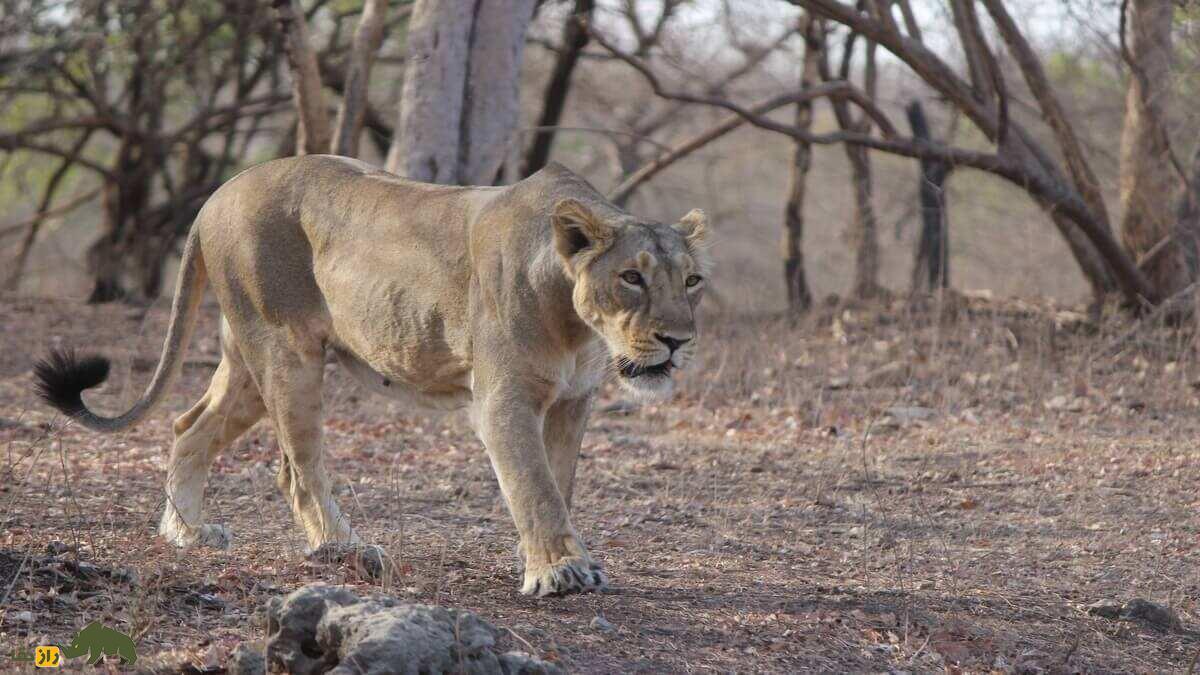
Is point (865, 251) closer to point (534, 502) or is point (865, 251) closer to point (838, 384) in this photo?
point (838, 384)

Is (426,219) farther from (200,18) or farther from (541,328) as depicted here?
(200,18)

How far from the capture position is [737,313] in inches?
409

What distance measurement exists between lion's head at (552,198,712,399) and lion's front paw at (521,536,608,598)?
1.53ft

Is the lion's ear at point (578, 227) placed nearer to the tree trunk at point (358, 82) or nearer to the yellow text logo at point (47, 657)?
the yellow text logo at point (47, 657)

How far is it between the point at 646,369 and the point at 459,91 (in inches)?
164

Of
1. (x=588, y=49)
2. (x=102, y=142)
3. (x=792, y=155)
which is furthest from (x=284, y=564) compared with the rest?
(x=102, y=142)

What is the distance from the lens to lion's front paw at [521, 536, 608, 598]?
3.93 meters

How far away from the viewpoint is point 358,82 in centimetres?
838

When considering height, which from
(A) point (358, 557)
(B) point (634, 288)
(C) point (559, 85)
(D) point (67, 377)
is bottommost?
(A) point (358, 557)

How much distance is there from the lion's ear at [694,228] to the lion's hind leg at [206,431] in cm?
163

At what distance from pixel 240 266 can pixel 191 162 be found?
8.43m

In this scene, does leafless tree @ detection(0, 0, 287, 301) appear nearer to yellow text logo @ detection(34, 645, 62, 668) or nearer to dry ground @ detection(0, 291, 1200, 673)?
dry ground @ detection(0, 291, 1200, 673)

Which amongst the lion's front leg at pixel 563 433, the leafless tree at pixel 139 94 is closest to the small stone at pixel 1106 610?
the lion's front leg at pixel 563 433

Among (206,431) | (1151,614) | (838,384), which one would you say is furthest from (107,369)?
(838,384)
